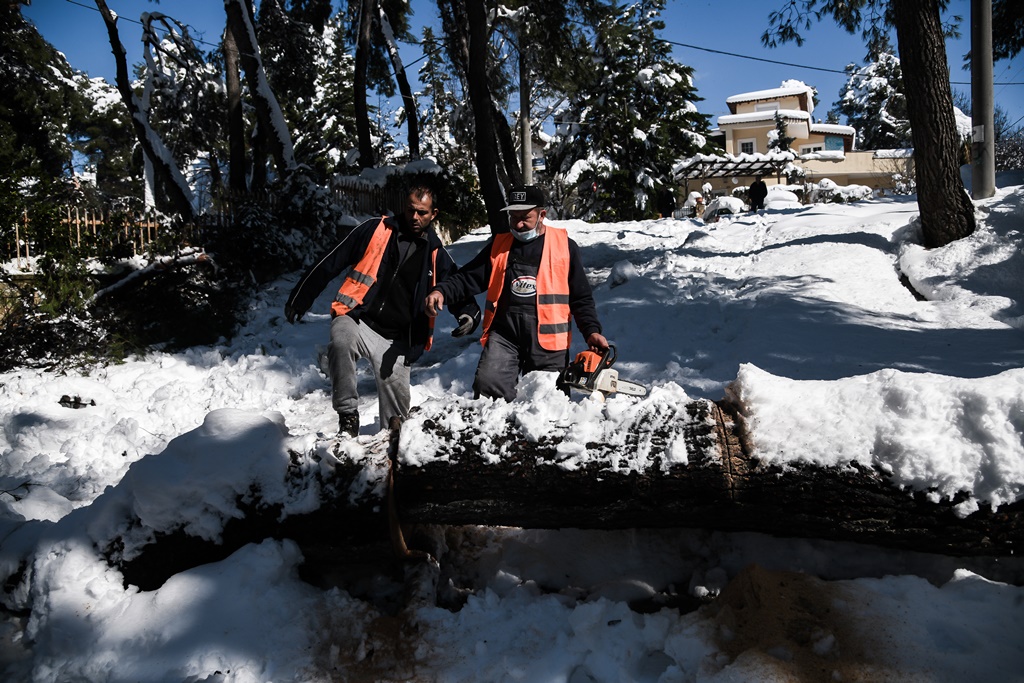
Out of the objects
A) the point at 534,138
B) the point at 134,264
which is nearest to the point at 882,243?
the point at 134,264

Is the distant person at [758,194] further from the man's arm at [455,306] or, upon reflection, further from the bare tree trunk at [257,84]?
the man's arm at [455,306]

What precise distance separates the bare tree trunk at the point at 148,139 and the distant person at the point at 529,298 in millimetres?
9207

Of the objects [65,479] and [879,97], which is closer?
[65,479]

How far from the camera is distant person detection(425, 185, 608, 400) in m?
3.73

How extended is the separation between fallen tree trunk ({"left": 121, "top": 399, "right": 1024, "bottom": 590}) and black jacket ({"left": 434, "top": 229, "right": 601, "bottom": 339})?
3.75 ft

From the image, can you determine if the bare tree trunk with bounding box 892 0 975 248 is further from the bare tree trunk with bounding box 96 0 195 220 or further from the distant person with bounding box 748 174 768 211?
the distant person with bounding box 748 174 768 211

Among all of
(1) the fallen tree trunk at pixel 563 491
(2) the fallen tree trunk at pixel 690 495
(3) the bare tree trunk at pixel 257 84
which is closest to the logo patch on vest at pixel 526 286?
(1) the fallen tree trunk at pixel 563 491

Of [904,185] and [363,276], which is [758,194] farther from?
[363,276]

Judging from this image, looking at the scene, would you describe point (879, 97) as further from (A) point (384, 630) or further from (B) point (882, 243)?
(A) point (384, 630)

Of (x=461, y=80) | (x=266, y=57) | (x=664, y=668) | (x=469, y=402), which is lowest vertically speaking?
(x=664, y=668)

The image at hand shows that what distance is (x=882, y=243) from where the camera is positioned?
31.9 ft

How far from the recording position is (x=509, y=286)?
12.5 ft

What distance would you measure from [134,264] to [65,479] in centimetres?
502

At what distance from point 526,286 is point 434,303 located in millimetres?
515
